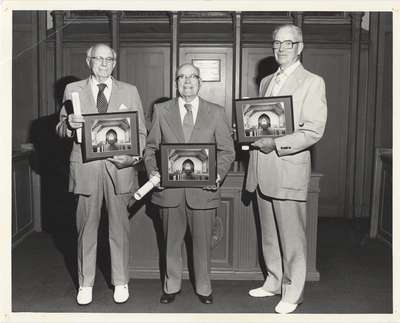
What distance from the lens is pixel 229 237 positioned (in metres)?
3.91

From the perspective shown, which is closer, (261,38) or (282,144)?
(282,144)

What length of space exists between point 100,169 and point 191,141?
0.60 m

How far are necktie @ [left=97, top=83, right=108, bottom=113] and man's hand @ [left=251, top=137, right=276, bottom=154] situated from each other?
0.95m

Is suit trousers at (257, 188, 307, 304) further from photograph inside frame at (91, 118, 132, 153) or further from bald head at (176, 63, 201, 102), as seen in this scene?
photograph inside frame at (91, 118, 132, 153)

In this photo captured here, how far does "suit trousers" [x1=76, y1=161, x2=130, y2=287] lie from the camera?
3109 mm

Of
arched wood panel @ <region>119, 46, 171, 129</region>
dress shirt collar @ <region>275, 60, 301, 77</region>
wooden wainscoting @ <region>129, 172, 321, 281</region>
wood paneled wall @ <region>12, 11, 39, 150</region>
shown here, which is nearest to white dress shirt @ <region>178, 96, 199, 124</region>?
dress shirt collar @ <region>275, 60, 301, 77</region>

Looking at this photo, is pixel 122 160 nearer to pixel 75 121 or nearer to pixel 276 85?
pixel 75 121

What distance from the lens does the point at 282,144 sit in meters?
2.95

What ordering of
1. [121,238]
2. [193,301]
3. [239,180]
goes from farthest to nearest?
[239,180] → [193,301] → [121,238]

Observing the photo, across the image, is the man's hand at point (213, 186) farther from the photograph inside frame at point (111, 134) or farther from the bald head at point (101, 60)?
the bald head at point (101, 60)

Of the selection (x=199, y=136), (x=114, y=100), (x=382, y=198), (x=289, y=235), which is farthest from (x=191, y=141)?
(x=382, y=198)

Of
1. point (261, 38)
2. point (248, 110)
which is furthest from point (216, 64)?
point (248, 110)
